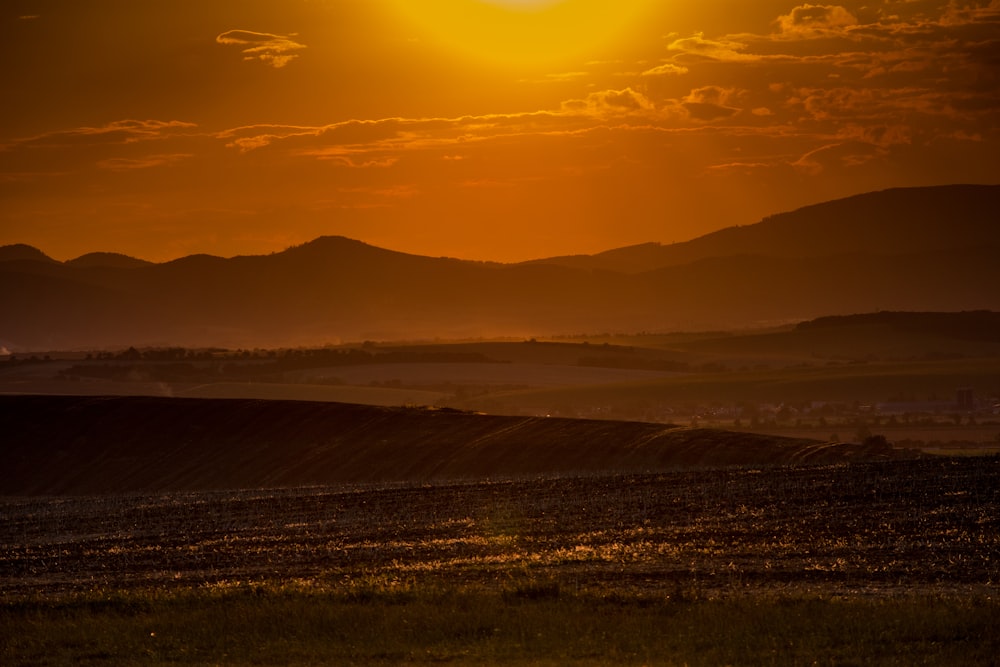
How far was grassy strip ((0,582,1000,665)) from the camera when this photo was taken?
2741 centimetres

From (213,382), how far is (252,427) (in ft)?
271

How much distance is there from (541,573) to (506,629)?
8.79 m

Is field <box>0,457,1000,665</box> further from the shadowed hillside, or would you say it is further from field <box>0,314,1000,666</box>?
the shadowed hillside

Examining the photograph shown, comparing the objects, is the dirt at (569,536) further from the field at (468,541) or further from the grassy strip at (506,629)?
the grassy strip at (506,629)

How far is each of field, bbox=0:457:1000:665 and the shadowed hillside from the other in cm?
1006

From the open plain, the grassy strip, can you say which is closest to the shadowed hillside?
the open plain

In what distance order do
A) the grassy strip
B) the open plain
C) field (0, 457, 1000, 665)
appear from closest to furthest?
the grassy strip, field (0, 457, 1000, 665), the open plain

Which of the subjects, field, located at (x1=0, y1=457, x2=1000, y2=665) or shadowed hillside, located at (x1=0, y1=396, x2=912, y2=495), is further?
shadowed hillside, located at (x1=0, y1=396, x2=912, y2=495)

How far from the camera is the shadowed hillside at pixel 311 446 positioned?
75000 millimetres

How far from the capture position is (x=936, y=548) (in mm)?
39844

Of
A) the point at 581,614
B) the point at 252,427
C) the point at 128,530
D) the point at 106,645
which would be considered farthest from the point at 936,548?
the point at 252,427

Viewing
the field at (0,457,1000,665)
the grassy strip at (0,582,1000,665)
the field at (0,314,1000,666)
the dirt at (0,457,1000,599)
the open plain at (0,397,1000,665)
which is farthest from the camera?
the dirt at (0,457,1000,599)

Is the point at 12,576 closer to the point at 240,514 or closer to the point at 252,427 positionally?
the point at 240,514

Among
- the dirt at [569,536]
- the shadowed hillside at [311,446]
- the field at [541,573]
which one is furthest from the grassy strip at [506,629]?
the shadowed hillside at [311,446]
